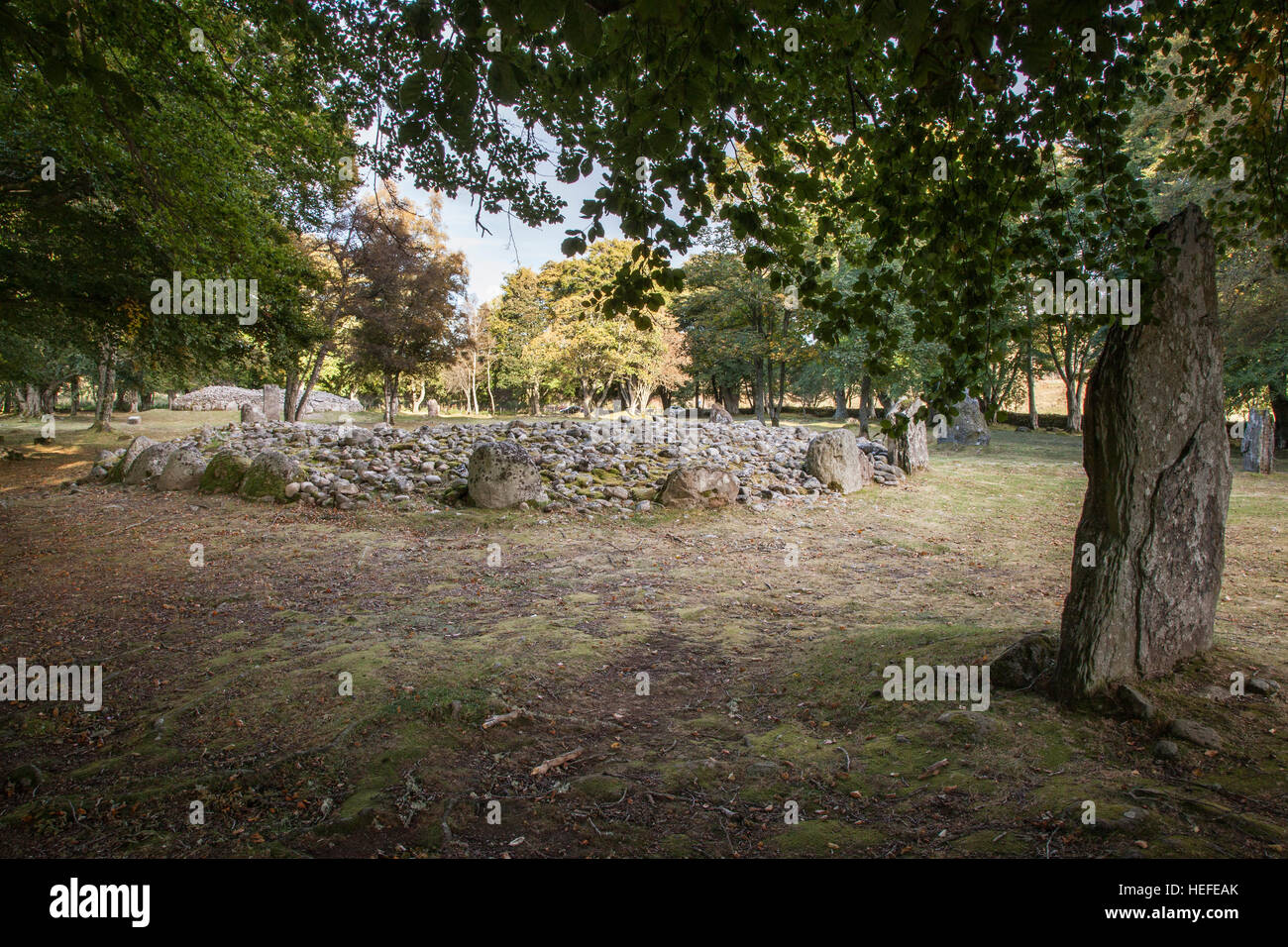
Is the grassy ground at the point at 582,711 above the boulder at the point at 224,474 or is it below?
below

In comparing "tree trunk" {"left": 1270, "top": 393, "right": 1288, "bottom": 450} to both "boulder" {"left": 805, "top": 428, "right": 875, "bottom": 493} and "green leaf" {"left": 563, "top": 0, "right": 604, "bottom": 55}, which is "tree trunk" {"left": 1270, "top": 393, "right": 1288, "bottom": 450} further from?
"green leaf" {"left": 563, "top": 0, "right": 604, "bottom": 55}

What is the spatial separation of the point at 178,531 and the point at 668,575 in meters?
7.96

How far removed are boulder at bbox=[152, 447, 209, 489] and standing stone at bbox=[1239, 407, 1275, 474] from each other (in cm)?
2635

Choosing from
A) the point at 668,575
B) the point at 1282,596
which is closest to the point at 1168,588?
the point at 1282,596

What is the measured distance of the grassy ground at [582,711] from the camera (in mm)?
3188

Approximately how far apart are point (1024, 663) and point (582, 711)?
127 inches

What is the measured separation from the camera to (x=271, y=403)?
28.4 m

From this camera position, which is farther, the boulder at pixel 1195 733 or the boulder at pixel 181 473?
the boulder at pixel 181 473

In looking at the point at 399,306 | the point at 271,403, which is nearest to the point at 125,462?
the point at 399,306

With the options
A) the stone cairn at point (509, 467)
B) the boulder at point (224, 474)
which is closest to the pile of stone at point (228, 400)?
the stone cairn at point (509, 467)

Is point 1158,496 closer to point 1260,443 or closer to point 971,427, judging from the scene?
point 1260,443

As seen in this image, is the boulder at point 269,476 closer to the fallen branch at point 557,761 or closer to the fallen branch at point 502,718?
the fallen branch at point 502,718

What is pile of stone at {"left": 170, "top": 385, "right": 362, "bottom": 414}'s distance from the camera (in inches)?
1725

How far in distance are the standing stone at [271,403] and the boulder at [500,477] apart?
778 inches
